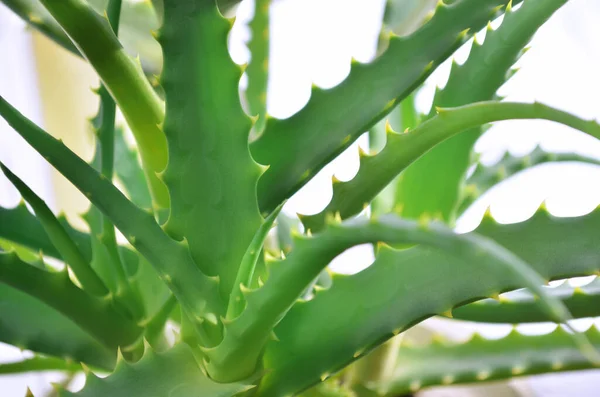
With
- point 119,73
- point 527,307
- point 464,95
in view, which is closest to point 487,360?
point 527,307

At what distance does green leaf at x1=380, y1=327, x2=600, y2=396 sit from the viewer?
295 millimetres

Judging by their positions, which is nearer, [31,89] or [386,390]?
[386,390]

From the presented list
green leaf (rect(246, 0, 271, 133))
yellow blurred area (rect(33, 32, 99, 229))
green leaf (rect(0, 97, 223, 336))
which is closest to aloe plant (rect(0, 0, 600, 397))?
green leaf (rect(0, 97, 223, 336))

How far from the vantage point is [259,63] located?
398 mm

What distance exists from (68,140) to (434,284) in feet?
2.31

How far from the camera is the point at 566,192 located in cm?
59

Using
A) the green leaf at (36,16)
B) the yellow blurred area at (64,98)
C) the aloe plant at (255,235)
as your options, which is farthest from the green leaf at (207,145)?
the yellow blurred area at (64,98)

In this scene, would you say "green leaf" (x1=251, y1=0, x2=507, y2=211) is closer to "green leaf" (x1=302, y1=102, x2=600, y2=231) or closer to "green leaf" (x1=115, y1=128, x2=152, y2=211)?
"green leaf" (x1=302, y1=102, x2=600, y2=231)

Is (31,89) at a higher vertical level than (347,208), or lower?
higher

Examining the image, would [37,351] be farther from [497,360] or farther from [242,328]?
[497,360]

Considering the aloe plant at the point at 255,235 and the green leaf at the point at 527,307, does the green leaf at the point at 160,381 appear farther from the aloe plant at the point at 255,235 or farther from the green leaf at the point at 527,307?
the green leaf at the point at 527,307

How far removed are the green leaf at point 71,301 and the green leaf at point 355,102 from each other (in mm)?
104

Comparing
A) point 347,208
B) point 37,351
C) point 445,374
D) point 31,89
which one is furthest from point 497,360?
point 31,89

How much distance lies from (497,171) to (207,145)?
0.22m
